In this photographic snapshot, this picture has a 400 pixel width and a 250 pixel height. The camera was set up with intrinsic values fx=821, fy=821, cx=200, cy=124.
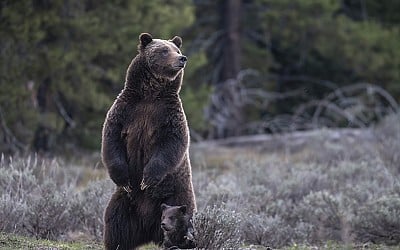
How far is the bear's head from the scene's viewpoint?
24.4 feet

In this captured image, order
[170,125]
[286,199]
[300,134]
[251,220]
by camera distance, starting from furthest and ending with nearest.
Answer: [300,134]
[286,199]
[251,220]
[170,125]

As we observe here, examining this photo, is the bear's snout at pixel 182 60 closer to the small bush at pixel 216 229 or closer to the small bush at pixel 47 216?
the small bush at pixel 216 229

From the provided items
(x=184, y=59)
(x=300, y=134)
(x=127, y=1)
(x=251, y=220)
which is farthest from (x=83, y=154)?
(x=184, y=59)

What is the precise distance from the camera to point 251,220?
9.30 meters

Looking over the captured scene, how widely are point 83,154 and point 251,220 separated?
839 centimetres

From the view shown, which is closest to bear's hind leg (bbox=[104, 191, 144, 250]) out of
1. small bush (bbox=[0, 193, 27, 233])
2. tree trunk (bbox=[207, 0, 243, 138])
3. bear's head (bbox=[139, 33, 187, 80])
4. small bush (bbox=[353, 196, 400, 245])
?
bear's head (bbox=[139, 33, 187, 80])

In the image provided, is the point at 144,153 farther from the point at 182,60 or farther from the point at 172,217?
the point at 182,60

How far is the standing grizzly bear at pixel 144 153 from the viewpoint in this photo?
286 inches

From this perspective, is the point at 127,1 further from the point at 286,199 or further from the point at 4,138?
the point at 286,199

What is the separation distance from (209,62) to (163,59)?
1714 centimetres

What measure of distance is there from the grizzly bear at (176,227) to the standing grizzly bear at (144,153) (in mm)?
140

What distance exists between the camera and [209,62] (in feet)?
80.7

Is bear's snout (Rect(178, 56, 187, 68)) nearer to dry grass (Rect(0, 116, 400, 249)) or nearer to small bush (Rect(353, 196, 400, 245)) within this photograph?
dry grass (Rect(0, 116, 400, 249))

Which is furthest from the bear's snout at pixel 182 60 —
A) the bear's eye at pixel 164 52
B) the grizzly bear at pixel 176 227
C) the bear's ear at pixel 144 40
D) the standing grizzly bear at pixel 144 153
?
the grizzly bear at pixel 176 227
